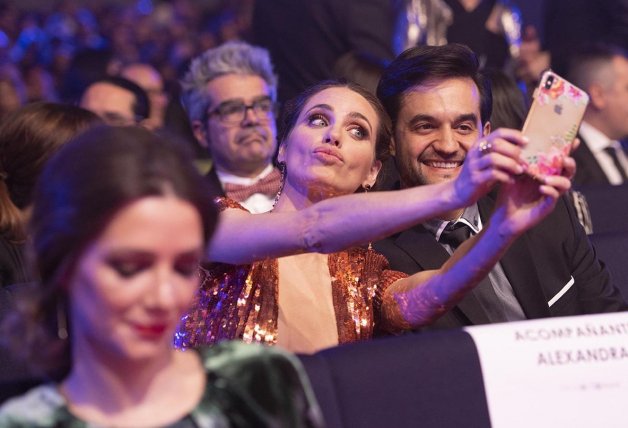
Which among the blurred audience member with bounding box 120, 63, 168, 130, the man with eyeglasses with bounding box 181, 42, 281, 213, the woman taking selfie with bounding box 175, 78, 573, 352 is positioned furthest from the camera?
the blurred audience member with bounding box 120, 63, 168, 130

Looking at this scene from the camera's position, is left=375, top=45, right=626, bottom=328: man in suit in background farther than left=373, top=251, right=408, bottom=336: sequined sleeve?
Yes

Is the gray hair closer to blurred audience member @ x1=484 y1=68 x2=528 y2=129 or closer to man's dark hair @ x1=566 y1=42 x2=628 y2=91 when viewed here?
blurred audience member @ x1=484 y1=68 x2=528 y2=129

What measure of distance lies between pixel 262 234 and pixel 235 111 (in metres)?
1.82

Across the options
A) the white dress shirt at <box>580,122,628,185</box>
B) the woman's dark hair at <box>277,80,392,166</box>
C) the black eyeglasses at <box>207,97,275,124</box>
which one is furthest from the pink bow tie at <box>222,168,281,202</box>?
the white dress shirt at <box>580,122,628,185</box>

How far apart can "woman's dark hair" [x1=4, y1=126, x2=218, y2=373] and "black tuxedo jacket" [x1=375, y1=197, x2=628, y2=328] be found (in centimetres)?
110

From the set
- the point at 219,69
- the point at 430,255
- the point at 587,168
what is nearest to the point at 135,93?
the point at 219,69

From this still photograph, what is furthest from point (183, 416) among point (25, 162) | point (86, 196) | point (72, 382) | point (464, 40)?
point (464, 40)

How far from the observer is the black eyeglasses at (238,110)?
3729 millimetres

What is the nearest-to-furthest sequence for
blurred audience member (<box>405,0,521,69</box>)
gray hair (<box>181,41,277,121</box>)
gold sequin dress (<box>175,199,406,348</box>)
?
gold sequin dress (<box>175,199,406,348</box>)
gray hair (<box>181,41,277,121</box>)
blurred audience member (<box>405,0,521,69</box>)

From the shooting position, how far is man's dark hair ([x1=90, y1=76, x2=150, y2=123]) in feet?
14.3

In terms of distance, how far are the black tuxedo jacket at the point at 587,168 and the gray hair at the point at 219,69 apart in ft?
4.26

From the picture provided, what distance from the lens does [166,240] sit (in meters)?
1.30

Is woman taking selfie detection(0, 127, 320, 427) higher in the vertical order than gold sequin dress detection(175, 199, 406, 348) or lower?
higher

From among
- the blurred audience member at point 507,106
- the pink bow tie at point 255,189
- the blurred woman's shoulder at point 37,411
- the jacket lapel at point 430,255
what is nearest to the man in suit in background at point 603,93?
the blurred audience member at point 507,106
